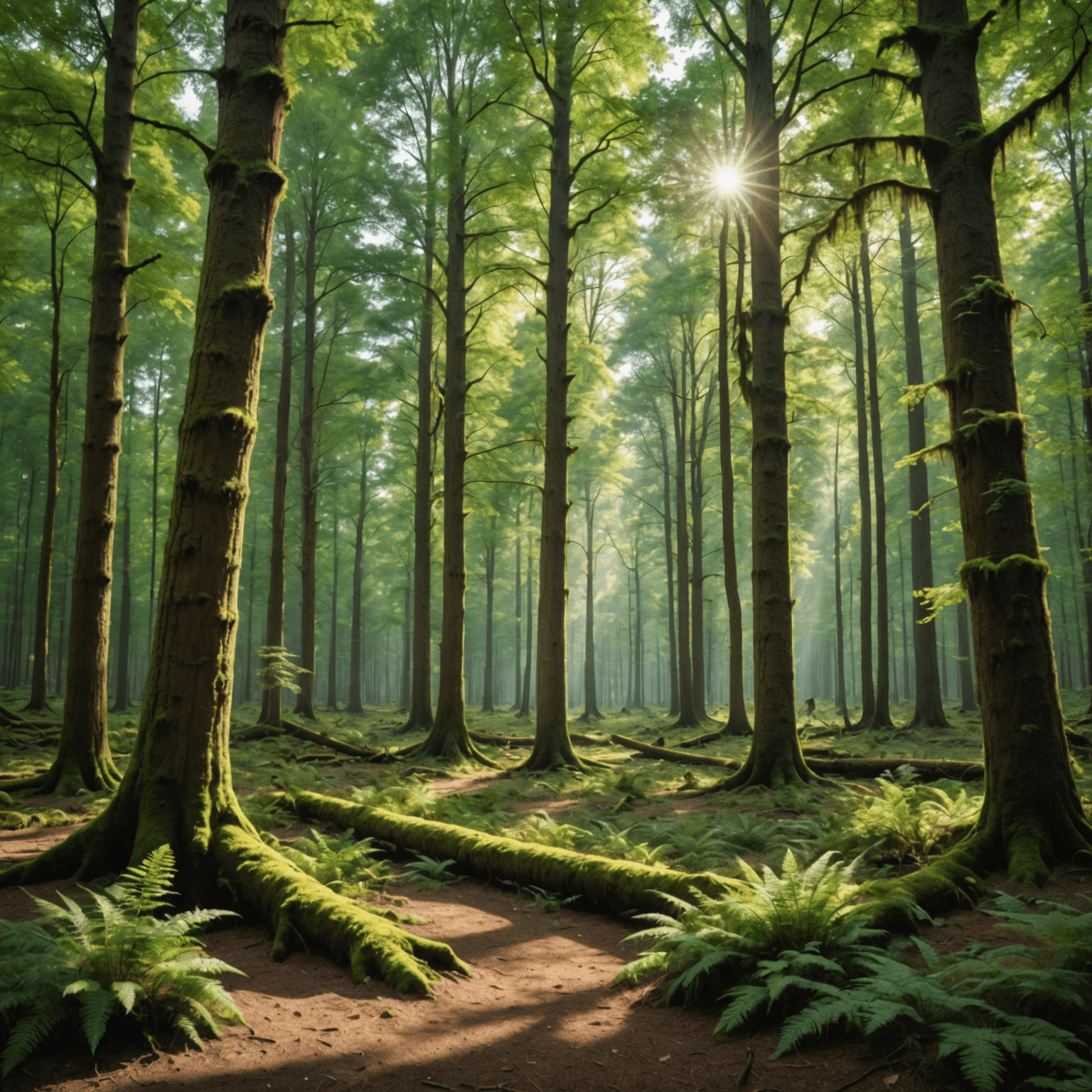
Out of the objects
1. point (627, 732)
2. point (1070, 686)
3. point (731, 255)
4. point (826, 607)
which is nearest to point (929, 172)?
point (731, 255)

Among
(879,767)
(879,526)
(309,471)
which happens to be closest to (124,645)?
(309,471)

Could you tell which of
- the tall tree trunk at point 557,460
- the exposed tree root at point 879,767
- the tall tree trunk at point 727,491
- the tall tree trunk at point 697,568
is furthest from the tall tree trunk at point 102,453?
the tall tree trunk at point 697,568

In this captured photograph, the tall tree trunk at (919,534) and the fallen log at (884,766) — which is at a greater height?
the tall tree trunk at (919,534)

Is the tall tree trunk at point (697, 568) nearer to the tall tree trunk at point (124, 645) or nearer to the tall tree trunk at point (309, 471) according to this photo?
the tall tree trunk at point (309, 471)

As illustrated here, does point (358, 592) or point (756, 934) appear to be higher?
point (358, 592)

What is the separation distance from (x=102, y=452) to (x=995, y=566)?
30.7ft

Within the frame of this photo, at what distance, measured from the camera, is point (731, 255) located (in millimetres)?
18234

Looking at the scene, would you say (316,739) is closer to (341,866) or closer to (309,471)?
(309,471)

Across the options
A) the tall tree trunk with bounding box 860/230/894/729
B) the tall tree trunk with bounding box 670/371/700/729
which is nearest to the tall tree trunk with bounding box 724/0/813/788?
the tall tree trunk with bounding box 860/230/894/729

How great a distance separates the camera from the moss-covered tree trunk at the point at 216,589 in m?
4.43

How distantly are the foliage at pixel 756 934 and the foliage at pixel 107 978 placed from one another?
2.04m

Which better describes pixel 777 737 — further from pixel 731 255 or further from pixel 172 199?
pixel 731 255

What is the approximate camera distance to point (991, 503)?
5285 millimetres

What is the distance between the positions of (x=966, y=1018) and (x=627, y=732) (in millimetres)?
18654
